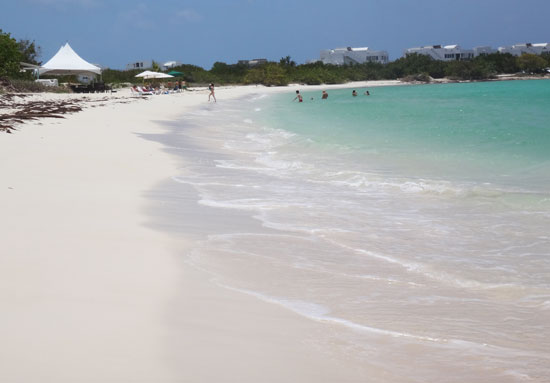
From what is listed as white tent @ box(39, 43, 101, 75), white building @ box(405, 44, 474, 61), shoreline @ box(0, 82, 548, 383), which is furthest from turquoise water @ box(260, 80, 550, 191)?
white building @ box(405, 44, 474, 61)

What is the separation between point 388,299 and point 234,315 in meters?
1.08

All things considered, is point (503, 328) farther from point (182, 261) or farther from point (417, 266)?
point (182, 261)

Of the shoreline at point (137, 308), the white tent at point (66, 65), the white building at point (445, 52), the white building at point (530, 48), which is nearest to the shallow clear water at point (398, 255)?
the shoreline at point (137, 308)

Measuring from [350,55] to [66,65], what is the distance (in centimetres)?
14071

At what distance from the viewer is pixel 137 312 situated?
117 inches

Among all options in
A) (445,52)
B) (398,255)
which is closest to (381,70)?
(445,52)

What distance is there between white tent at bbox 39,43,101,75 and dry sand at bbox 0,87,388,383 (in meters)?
35.2

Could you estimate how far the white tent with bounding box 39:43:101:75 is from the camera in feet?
124

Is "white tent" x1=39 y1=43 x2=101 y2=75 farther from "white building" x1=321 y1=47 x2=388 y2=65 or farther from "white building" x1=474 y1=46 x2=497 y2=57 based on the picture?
"white building" x1=474 y1=46 x2=497 y2=57

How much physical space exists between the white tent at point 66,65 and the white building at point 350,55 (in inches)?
5292

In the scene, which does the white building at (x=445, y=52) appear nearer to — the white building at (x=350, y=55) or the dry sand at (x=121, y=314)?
the white building at (x=350, y=55)

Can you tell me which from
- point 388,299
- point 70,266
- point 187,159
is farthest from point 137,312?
point 187,159

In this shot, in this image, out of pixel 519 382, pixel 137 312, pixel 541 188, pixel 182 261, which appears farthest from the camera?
pixel 541 188

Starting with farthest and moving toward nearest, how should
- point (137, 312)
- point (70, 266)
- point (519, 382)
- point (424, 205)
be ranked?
point (424, 205)
point (70, 266)
point (137, 312)
point (519, 382)
